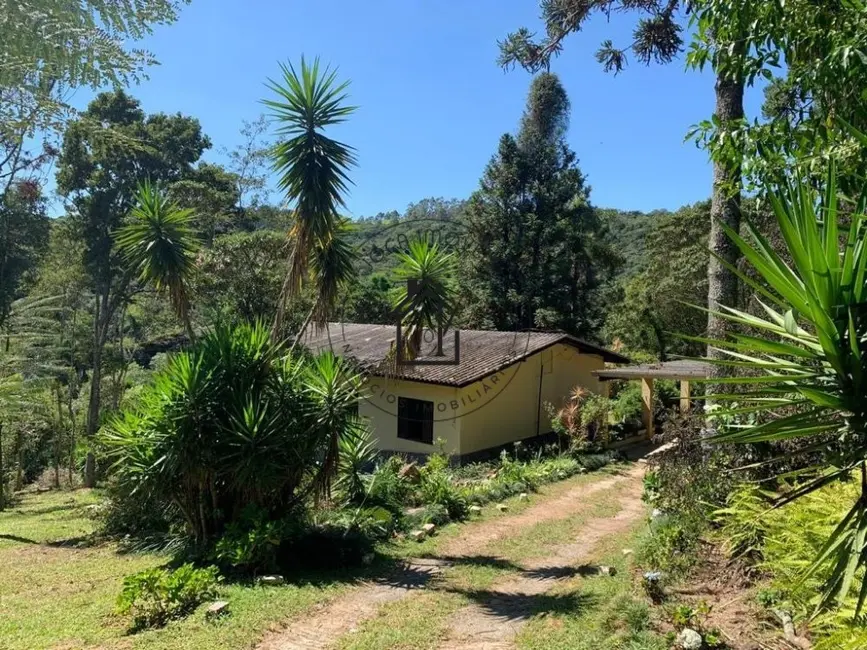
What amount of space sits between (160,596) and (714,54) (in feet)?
25.5

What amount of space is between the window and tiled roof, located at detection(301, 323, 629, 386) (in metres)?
1.14

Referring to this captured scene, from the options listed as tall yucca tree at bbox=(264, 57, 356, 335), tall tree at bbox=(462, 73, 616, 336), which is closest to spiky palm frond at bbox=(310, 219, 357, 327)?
tall yucca tree at bbox=(264, 57, 356, 335)

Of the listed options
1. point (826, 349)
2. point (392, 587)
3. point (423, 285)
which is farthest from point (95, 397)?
point (826, 349)

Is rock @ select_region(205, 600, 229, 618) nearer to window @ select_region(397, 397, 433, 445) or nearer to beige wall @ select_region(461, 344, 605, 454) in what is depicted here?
beige wall @ select_region(461, 344, 605, 454)

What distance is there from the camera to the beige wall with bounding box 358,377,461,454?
55.0ft

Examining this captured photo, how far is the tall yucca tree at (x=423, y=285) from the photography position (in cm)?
948

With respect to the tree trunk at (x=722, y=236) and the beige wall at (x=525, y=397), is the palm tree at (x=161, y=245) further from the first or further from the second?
the beige wall at (x=525, y=397)

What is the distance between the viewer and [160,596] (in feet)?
21.5

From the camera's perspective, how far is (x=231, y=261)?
65.3ft

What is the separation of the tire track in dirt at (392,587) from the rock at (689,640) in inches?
128

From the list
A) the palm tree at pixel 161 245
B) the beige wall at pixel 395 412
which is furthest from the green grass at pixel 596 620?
the beige wall at pixel 395 412

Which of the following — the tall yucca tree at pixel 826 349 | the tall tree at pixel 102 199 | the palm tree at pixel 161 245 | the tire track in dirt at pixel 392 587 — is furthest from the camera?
the tall tree at pixel 102 199

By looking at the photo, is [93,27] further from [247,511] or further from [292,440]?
[247,511]

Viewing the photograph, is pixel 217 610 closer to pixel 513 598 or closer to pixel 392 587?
pixel 392 587
